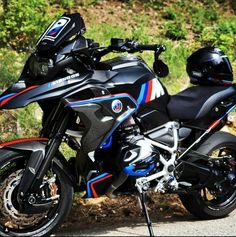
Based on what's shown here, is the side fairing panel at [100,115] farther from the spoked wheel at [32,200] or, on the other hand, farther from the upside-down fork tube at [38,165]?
the spoked wheel at [32,200]

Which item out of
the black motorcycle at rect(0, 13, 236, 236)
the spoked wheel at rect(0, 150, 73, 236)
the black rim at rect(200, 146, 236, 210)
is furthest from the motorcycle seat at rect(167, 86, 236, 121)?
the spoked wheel at rect(0, 150, 73, 236)

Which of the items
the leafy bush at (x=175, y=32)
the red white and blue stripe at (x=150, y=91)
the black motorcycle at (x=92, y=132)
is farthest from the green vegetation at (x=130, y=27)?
the red white and blue stripe at (x=150, y=91)

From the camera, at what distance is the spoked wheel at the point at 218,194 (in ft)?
19.0

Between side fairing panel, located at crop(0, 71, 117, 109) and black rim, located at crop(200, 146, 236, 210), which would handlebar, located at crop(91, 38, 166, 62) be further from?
black rim, located at crop(200, 146, 236, 210)

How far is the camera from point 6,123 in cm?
724

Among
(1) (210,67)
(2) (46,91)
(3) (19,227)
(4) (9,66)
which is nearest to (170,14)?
(4) (9,66)

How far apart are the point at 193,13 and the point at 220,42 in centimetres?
135

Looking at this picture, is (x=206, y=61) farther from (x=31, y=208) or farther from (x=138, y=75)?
(x=31, y=208)

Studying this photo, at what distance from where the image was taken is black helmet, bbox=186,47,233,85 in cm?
572

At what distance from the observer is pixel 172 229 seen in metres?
5.51

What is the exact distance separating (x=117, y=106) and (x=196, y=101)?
0.85 meters

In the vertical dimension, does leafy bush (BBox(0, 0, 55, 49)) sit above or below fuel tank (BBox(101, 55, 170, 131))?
below

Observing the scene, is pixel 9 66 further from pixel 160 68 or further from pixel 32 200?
pixel 32 200

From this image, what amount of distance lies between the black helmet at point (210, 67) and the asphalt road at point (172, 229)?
124 cm
